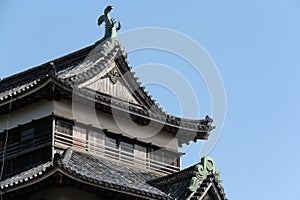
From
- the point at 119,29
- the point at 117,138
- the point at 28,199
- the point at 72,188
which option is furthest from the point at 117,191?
the point at 119,29

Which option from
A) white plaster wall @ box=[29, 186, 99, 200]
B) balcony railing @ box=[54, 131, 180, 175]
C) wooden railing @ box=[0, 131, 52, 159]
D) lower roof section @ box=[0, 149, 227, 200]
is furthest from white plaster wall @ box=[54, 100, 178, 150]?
white plaster wall @ box=[29, 186, 99, 200]

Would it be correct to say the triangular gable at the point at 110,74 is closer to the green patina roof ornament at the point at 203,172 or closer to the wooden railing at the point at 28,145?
the wooden railing at the point at 28,145

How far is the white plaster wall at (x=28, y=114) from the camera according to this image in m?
28.3

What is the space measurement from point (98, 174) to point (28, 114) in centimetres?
476

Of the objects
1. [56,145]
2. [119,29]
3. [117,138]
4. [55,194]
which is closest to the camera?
[55,194]

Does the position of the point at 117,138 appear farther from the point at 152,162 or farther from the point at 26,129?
the point at 26,129

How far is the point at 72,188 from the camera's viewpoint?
995 inches

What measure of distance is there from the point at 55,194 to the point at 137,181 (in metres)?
4.18

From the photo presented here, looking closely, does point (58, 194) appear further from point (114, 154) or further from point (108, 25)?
point (108, 25)

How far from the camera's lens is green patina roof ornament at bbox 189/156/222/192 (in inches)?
1098

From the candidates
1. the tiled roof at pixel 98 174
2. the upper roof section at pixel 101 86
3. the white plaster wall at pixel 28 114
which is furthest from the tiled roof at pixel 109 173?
the upper roof section at pixel 101 86

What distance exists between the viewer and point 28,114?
28.8 m

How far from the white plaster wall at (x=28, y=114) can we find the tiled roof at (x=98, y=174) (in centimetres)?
216

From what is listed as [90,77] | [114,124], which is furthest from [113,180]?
[90,77]
